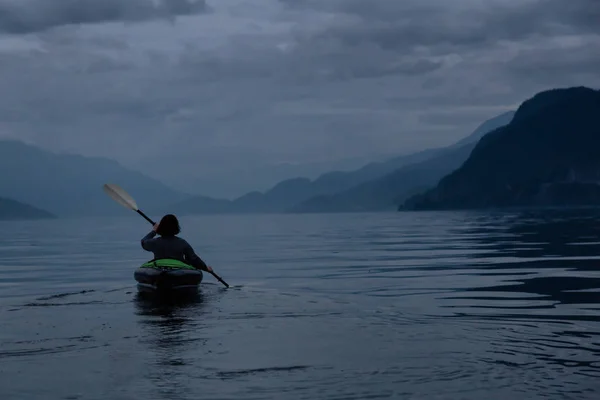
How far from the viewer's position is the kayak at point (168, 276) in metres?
22.6

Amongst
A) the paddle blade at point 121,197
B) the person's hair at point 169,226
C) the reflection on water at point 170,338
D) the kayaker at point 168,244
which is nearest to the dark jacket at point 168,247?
the kayaker at point 168,244

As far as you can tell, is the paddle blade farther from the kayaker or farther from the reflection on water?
the reflection on water

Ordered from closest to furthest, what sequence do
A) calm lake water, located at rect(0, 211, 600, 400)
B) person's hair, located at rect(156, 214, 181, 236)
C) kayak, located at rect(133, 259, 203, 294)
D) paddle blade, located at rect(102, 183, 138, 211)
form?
calm lake water, located at rect(0, 211, 600, 400) → kayak, located at rect(133, 259, 203, 294) → person's hair, located at rect(156, 214, 181, 236) → paddle blade, located at rect(102, 183, 138, 211)

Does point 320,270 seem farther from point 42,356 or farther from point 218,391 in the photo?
point 218,391

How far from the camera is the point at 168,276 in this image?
2256cm

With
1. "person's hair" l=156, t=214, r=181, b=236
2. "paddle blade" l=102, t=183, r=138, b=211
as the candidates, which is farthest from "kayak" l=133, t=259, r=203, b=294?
"paddle blade" l=102, t=183, r=138, b=211

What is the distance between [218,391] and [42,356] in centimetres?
429

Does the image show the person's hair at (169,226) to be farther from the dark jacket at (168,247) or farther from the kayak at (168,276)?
the kayak at (168,276)

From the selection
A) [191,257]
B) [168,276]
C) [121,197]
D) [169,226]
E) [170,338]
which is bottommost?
[170,338]

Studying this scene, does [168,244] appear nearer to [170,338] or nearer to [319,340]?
[170,338]

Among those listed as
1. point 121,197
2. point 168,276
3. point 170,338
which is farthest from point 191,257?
point 170,338

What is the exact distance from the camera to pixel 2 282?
3188 centimetres

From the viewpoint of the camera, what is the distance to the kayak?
A: 74.1 feet

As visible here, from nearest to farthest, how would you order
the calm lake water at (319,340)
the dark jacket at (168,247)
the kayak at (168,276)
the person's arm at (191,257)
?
1. the calm lake water at (319,340)
2. the kayak at (168,276)
3. the dark jacket at (168,247)
4. the person's arm at (191,257)
